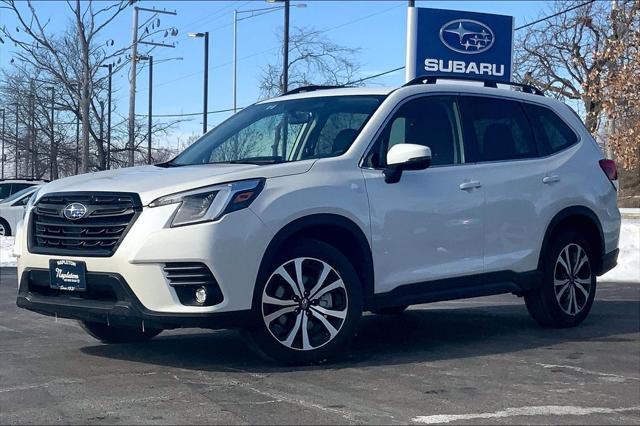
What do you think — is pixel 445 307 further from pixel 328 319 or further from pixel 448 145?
pixel 328 319

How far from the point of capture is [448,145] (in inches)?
286

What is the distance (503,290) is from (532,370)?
1.25 meters

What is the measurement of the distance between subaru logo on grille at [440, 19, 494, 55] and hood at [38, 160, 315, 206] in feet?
37.3

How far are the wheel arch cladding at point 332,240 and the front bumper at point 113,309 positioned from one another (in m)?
0.27

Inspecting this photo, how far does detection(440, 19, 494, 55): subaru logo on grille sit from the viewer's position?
56.3 feet

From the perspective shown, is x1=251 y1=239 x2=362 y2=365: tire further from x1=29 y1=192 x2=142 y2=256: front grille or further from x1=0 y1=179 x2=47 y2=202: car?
x1=0 y1=179 x2=47 y2=202: car

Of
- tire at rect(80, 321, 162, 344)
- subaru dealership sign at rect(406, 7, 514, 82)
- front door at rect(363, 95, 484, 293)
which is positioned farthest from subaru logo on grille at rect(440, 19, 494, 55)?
tire at rect(80, 321, 162, 344)

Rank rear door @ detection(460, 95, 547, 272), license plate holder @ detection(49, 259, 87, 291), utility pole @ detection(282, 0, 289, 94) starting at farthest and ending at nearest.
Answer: utility pole @ detection(282, 0, 289, 94) < rear door @ detection(460, 95, 547, 272) < license plate holder @ detection(49, 259, 87, 291)

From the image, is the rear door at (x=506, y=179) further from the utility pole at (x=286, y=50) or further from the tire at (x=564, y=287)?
the utility pole at (x=286, y=50)

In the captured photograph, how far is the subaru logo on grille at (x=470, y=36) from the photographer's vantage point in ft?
56.3

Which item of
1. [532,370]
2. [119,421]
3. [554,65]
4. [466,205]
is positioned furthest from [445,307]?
[554,65]

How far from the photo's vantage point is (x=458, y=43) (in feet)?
56.3

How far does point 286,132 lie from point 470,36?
A: 35.5 feet

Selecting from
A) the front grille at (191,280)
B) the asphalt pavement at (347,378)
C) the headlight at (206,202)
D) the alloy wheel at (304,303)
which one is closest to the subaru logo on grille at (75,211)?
the headlight at (206,202)
